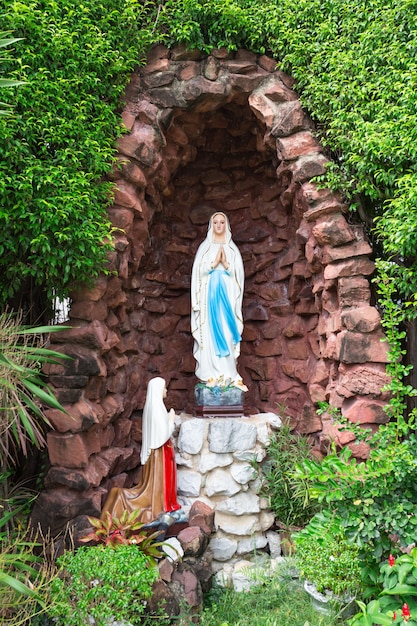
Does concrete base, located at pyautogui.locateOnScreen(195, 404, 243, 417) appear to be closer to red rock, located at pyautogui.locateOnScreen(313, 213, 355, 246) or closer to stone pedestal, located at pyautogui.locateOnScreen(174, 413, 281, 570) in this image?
stone pedestal, located at pyautogui.locateOnScreen(174, 413, 281, 570)

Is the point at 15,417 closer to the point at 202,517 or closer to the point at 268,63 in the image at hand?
the point at 202,517

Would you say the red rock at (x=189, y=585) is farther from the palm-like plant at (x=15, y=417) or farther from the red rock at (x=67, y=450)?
the red rock at (x=67, y=450)

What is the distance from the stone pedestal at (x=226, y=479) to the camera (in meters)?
5.15

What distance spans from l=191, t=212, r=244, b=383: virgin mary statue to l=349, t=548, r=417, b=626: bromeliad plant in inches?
109

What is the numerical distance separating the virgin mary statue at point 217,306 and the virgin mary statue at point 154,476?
0.95 meters

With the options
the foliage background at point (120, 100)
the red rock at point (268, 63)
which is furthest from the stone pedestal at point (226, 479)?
the red rock at point (268, 63)

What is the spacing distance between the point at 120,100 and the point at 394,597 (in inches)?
187

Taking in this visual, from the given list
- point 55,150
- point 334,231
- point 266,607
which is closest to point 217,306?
point 334,231

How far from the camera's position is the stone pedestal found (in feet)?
16.9

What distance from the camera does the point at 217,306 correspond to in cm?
593

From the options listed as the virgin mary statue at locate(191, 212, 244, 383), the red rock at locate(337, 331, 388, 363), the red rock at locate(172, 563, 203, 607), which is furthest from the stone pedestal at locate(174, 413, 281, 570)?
the red rock at locate(337, 331, 388, 363)

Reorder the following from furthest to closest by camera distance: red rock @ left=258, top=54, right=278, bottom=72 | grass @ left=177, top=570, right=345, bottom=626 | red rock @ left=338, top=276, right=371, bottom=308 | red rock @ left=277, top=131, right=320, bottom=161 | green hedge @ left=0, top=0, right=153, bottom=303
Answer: red rock @ left=258, top=54, right=278, bottom=72 → red rock @ left=277, top=131, right=320, bottom=161 → red rock @ left=338, top=276, right=371, bottom=308 → green hedge @ left=0, top=0, right=153, bottom=303 → grass @ left=177, top=570, right=345, bottom=626

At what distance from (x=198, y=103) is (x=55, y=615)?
4817 millimetres

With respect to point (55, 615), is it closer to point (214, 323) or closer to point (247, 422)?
point (247, 422)
